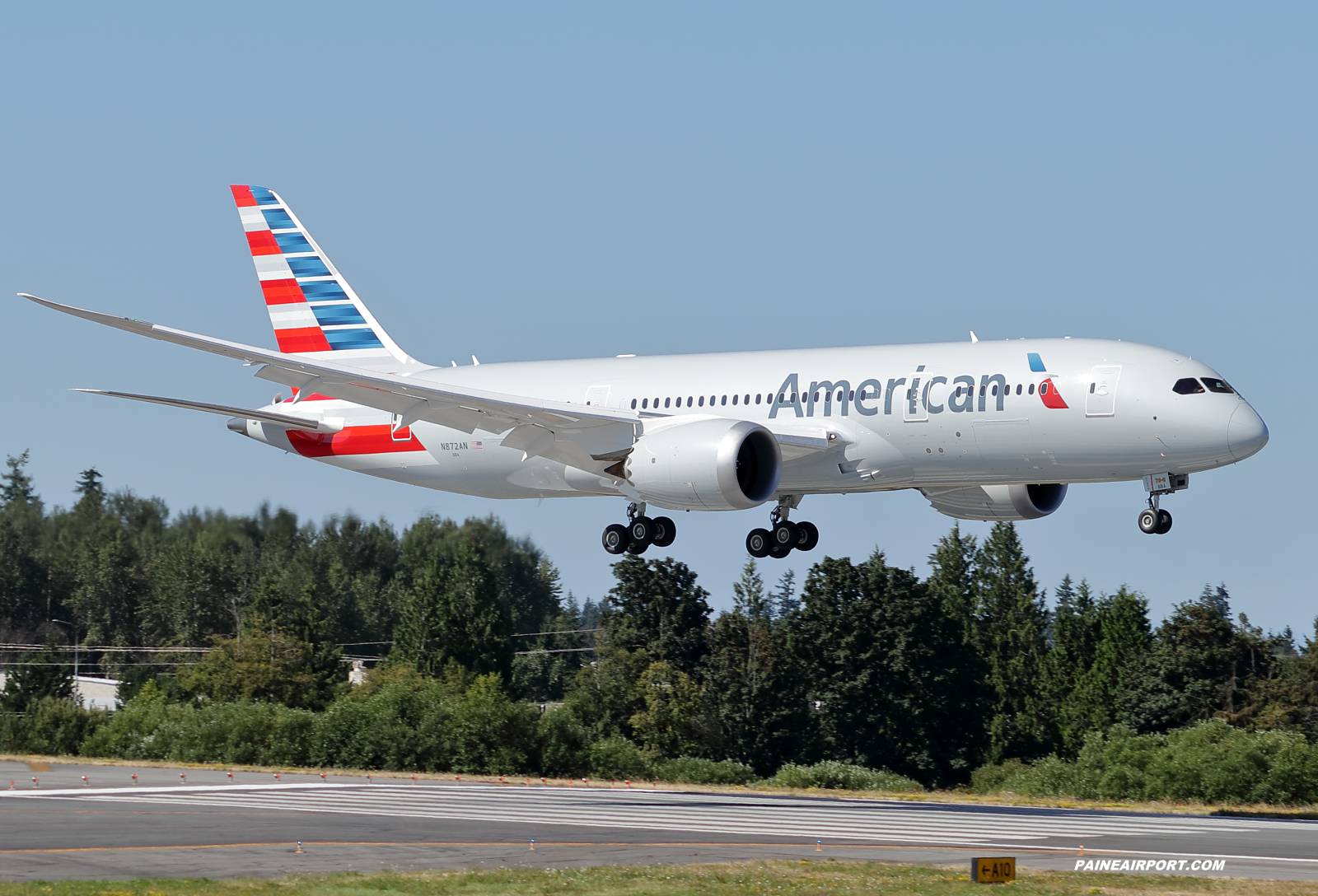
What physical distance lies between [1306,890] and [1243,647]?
83.7 m

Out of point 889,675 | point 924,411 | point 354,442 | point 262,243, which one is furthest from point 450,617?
point 924,411

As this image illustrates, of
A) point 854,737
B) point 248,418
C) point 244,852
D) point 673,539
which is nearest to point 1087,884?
point 244,852

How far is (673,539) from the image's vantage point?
42.6 m

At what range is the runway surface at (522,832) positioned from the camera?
26641mm

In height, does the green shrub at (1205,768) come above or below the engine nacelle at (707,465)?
below

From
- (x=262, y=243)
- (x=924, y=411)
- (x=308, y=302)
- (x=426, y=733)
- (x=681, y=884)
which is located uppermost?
(x=262, y=243)

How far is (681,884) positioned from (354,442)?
25809 mm

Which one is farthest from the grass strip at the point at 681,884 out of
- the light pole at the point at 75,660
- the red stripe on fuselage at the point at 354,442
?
the light pole at the point at 75,660

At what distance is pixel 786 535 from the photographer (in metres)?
43.9

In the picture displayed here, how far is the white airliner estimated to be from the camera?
36.0m

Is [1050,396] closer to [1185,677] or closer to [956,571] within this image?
[1185,677]

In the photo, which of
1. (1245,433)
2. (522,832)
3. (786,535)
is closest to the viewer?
(522,832)

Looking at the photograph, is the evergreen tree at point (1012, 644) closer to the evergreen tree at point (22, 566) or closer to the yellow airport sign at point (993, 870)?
the evergreen tree at point (22, 566)

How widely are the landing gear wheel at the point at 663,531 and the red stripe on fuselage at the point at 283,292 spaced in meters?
15.2
